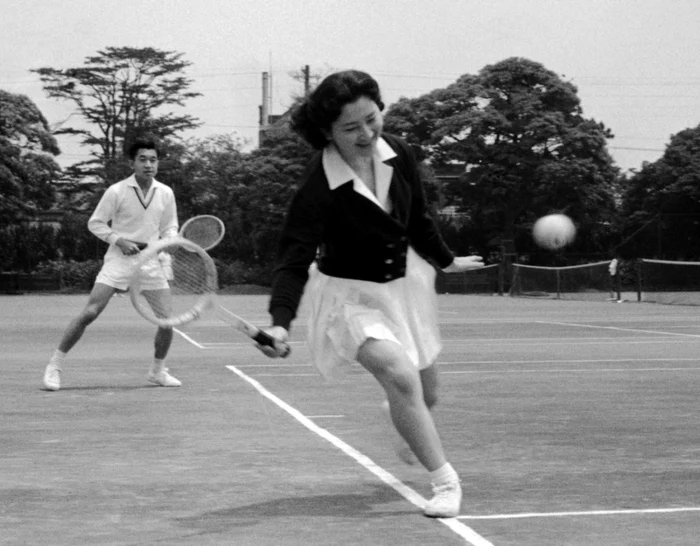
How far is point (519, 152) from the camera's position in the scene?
199 feet

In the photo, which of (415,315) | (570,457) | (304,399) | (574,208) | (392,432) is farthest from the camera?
(574,208)

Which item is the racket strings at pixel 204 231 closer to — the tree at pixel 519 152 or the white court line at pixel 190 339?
the white court line at pixel 190 339

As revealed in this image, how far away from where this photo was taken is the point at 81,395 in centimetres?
1080

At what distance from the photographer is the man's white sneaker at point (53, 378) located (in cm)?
1116

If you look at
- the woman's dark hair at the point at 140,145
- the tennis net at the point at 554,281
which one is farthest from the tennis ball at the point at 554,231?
the woman's dark hair at the point at 140,145

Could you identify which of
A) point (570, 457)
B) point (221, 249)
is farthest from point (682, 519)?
point (221, 249)

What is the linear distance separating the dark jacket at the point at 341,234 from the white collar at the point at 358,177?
20mm

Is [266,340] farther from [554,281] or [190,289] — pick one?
[554,281]

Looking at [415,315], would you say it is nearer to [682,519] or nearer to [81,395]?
[682,519]

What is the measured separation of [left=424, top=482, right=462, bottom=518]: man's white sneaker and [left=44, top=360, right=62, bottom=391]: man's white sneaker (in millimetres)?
6268

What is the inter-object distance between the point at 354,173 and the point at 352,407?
13.9 feet

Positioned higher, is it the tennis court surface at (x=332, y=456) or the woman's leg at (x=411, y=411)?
the woman's leg at (x=411, y=411)

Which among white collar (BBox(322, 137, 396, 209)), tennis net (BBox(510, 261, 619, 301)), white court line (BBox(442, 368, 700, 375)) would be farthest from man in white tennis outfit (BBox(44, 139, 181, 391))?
tennis net (BBox(510, 261, 619, 301))

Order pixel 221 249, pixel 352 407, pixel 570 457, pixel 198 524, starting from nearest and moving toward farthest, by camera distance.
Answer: pixel 198 524
pixel 570 457
pixel 352 407
pixel 221 249
